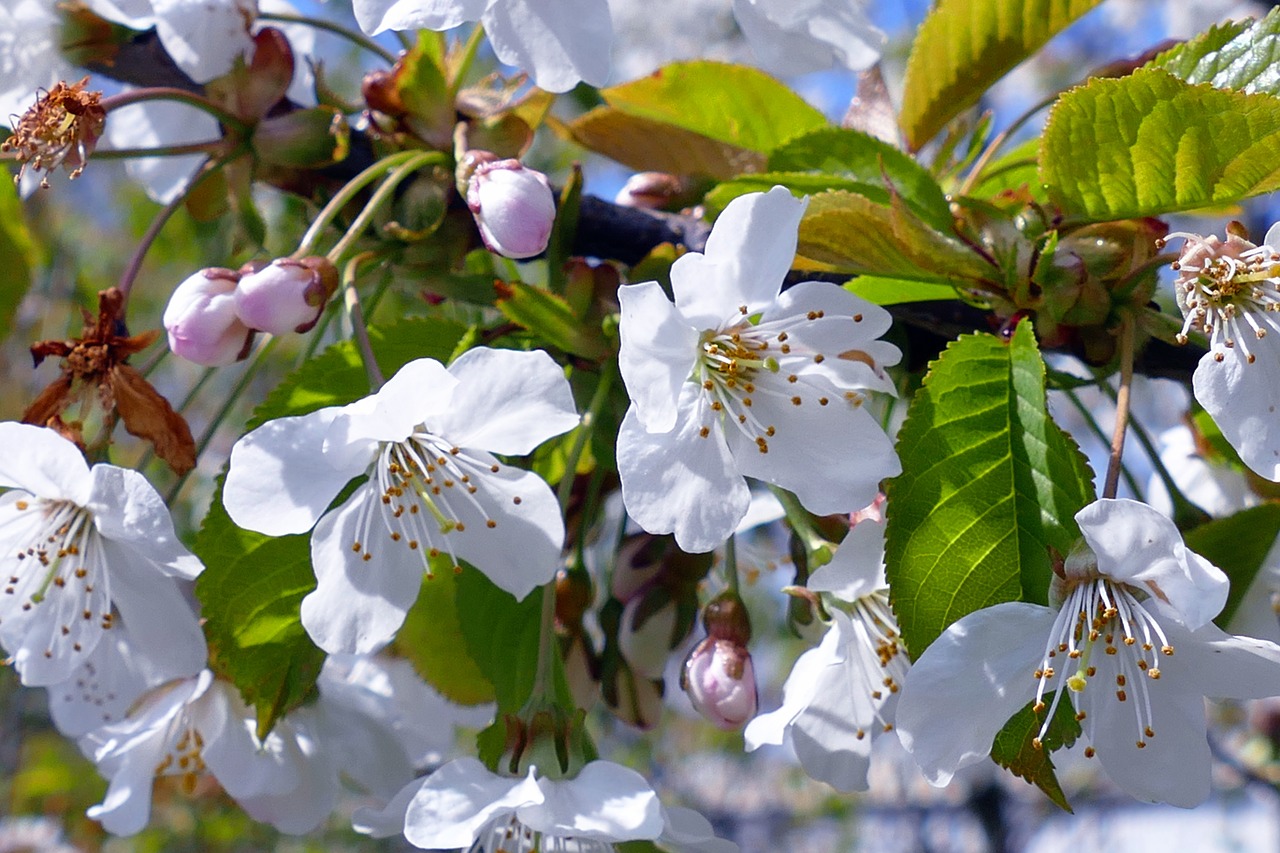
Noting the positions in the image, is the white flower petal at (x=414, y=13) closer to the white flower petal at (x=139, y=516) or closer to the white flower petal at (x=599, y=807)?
the white flower petal at (x=139, y=516)

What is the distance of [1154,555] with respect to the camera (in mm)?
859

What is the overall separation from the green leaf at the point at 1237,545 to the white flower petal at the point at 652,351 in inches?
22.5

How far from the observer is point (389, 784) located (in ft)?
4.83

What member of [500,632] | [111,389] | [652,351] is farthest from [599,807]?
[111,389]

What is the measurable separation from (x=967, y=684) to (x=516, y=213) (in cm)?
57

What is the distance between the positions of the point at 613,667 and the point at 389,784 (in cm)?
35

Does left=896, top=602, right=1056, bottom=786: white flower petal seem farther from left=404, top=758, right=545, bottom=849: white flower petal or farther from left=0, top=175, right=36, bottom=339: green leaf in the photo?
left=0, top=175, right=36, bottom=339: green leaf

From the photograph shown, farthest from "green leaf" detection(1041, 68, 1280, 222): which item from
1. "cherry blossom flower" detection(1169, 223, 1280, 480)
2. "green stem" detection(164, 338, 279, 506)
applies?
"green stem" detection(164, 338, 279, 506)

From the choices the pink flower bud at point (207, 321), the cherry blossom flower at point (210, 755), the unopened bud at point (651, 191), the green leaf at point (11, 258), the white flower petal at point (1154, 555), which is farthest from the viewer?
the green leaf at point (11, 258)

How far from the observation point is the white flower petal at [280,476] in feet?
3.16

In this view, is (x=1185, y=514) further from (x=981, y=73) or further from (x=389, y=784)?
(x=389, y=784)

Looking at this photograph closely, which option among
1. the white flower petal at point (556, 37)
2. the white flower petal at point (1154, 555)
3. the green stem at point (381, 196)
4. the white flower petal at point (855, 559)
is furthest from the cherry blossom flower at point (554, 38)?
the white flower petal at point (1154, 555)

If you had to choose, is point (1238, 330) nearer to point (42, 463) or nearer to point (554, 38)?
point (554, 38)

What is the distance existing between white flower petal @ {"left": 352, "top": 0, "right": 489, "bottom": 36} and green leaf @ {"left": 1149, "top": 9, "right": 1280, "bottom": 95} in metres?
0.60
